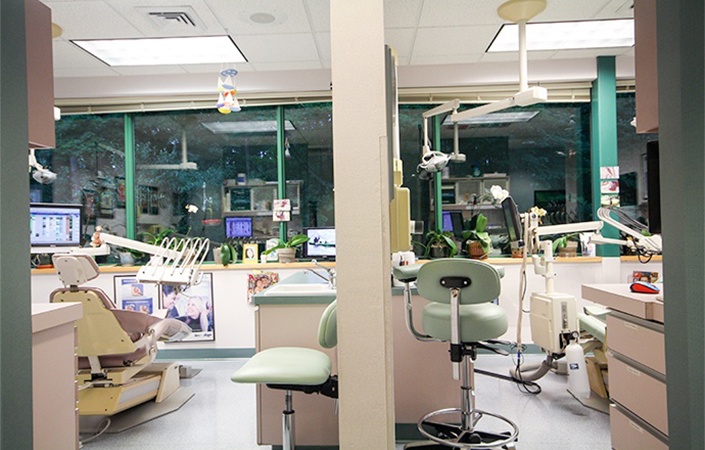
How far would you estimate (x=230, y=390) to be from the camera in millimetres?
3301

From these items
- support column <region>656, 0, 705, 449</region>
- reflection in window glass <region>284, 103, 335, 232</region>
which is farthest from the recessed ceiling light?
support column <region>656, 0, 705, 449</region>

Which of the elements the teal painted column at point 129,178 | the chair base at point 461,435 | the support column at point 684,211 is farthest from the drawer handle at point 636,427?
Answer: the teal painted column at point 129,178

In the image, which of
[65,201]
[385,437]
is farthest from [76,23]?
[385,437]

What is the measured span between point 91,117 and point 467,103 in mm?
4066

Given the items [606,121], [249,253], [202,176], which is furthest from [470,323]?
[202,176]

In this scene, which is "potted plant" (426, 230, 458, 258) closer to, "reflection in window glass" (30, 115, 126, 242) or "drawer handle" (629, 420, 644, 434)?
"drawer handle" (629, 420, 644, 434)

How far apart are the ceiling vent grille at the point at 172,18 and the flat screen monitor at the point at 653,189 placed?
10.3 ft

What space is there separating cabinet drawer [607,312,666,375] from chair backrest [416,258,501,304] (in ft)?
1.62

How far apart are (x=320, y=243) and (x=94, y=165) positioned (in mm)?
2641

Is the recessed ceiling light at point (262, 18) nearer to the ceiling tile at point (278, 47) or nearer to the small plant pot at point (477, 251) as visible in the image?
the ceiling tile at point (278, 47)

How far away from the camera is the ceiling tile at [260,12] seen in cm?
295

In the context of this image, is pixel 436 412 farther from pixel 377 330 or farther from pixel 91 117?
pixel 91 117

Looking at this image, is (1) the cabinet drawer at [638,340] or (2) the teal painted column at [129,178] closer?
(1) the cabinet drawer at [638,340]

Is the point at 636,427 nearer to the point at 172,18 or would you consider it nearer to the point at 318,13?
the point at 318,13
